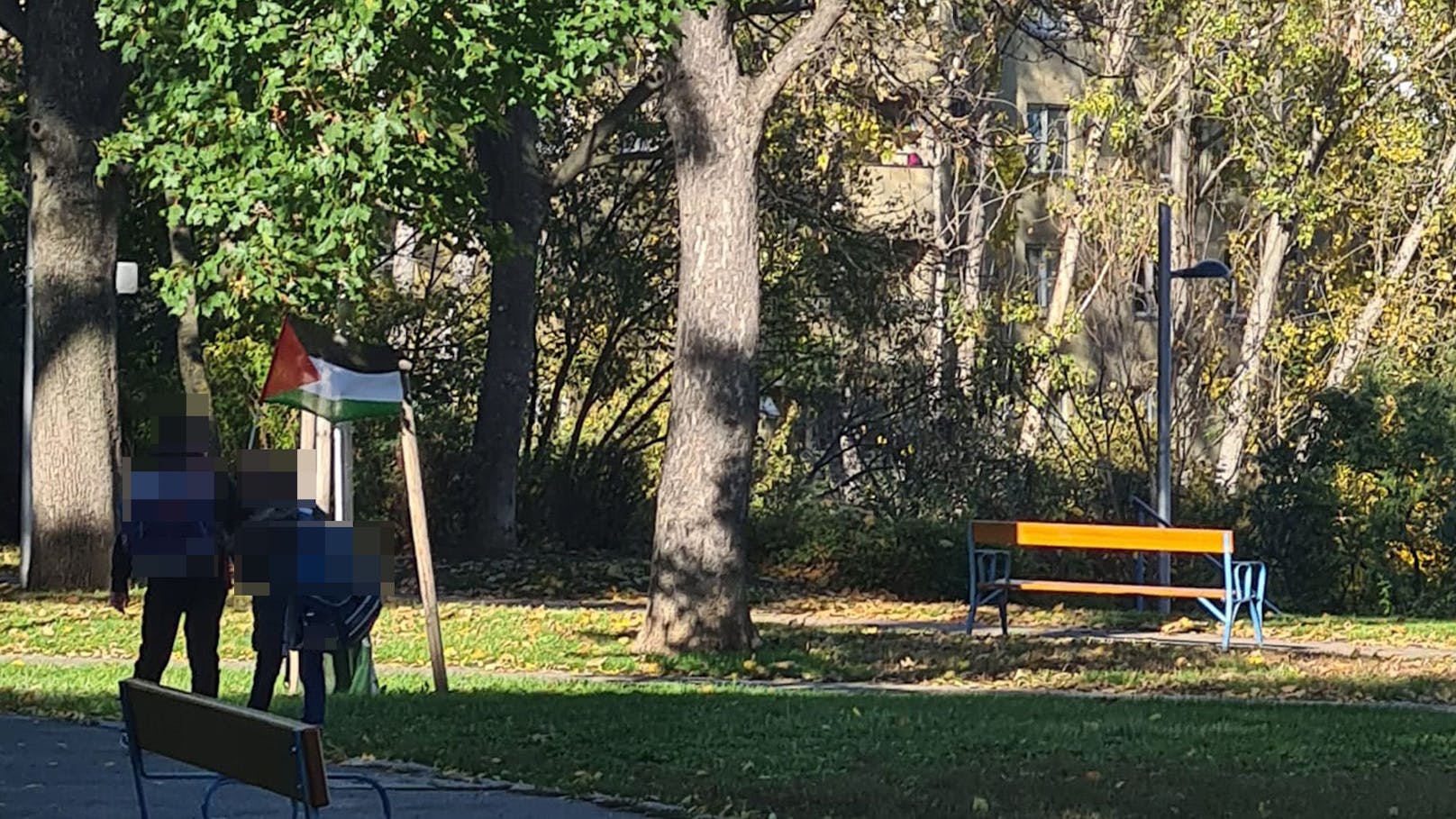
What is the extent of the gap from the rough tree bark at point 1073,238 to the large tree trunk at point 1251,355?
231 cm

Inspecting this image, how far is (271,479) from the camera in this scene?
935 cm

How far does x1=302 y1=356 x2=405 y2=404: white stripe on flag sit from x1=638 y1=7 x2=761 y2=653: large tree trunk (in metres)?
3.39

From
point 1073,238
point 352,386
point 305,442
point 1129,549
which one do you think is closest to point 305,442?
point 305,442

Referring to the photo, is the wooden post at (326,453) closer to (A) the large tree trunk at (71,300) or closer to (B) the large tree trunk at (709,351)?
(B) the large tree trunk at (709,351)

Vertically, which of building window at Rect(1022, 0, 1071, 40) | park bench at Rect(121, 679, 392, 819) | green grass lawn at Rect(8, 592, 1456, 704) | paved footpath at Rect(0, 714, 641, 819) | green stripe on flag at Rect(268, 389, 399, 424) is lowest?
paved footpath at Rect(0, 714, 641, 819)

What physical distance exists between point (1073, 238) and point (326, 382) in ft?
76.8

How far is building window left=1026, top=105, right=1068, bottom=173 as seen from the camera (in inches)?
1300

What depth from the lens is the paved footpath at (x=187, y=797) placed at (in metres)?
8.98

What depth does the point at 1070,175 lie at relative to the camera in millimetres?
32344

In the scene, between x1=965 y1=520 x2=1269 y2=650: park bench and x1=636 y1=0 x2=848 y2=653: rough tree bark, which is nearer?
x1=636 y1=0 x2=848 y2=653: rough tree bark

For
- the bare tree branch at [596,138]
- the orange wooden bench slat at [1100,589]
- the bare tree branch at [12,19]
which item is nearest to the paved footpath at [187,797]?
the orange wooden bench slat at [1100,589]

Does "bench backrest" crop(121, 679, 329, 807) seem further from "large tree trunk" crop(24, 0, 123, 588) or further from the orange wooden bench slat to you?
"large tree trunk" crop(24, 0, 123, 588)

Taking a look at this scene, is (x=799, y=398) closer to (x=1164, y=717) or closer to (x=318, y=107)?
(x=318, y=107)

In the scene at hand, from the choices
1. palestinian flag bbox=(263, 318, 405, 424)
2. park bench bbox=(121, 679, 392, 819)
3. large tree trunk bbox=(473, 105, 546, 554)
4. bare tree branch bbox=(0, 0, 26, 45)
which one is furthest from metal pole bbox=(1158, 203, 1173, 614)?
park bench bbox=(121, 679, 392, 819)
